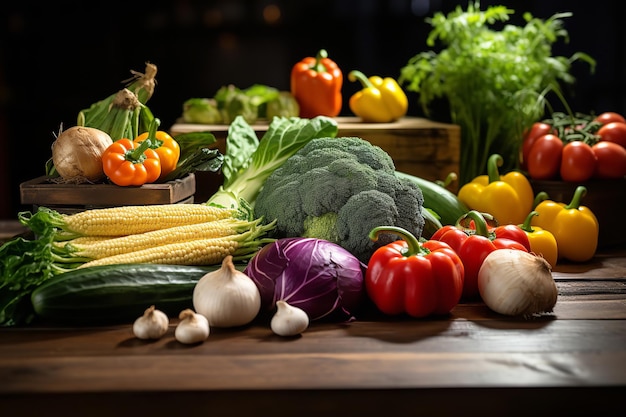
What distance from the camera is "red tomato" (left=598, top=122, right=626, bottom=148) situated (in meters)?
2.01

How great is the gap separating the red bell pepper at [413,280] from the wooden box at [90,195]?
585 mm

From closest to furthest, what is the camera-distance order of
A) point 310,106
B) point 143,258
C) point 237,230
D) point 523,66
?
point 143,258 < point 237,230 < point 523,66 < point 310,106

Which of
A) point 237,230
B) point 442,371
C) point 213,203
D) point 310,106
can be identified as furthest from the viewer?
point 310,106

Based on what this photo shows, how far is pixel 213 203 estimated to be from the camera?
70.5 inches

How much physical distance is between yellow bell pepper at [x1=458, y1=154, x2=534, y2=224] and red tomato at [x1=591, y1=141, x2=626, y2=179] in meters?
0.20

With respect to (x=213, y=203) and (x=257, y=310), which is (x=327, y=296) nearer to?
(x=257, y=310)

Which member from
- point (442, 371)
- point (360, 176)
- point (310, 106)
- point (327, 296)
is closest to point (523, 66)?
point (310, 106)

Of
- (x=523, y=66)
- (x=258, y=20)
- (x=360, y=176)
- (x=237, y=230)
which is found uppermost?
(x=258, y=20)

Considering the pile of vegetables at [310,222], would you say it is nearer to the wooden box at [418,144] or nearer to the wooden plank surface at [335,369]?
the wooden plank surface at [335,369]

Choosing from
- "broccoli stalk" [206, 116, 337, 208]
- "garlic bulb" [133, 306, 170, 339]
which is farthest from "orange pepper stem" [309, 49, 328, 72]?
"garlic bulb" [133, 306, 170, 339]

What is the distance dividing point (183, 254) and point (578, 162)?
44.5 inches

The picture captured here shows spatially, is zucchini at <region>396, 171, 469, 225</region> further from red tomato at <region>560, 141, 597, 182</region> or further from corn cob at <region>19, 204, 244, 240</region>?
corn cob at <region>19, 204, 244, 240</region>

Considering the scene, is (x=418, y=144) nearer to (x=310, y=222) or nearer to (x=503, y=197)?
(x=503, y=197)

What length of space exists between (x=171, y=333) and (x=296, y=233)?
470mm
